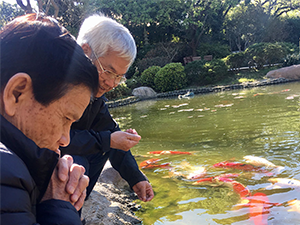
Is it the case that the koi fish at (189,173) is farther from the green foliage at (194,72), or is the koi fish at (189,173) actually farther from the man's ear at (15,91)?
the green foliage at (194,72)

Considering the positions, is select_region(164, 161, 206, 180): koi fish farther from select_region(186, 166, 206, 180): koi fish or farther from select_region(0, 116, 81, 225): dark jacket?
select_region(0, 116, 81, 225): dark jacket

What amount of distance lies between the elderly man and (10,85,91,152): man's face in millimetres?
970

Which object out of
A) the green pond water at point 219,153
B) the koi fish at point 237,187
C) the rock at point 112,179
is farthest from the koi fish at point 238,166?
the rock at point 112,179

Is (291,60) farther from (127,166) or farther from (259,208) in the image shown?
(127,166)

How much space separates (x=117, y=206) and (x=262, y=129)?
3.69 m

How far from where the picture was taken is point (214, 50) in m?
22.2

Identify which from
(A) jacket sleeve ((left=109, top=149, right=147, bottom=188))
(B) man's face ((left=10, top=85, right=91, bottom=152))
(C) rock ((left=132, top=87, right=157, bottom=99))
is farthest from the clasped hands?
(C) rock ((left=132, top=87, right=157, bottom=99))

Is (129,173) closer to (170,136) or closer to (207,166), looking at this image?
(207,166)

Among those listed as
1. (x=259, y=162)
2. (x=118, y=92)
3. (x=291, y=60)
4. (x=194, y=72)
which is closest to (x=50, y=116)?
(x=259, y=162)

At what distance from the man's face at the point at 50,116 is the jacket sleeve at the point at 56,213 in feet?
0.68

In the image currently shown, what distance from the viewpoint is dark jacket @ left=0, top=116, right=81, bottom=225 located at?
2.39ft

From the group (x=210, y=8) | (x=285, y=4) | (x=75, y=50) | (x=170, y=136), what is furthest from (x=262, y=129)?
(x=285, y=4)

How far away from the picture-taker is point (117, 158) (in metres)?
2.45

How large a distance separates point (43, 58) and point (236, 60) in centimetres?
1726
